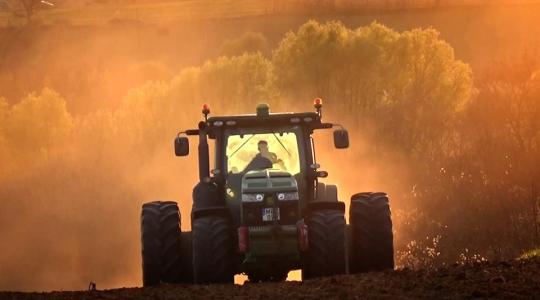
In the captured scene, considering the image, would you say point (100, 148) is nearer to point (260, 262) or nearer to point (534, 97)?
point (534, 97)

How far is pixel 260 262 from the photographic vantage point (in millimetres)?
17781

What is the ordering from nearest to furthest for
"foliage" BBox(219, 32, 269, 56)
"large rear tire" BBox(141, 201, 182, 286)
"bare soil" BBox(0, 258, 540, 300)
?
"bare soil" BBox(0, 258, 540, 300) < "large rear tire" BBox(141, 201, 182, 286) < "foliage" BBox(219, 32, 269, 56)

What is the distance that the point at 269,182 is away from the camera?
1800 cm

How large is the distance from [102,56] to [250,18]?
20773mm

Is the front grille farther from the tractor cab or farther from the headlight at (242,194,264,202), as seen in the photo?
the tractor cab

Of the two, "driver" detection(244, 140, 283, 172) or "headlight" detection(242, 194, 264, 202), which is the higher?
"driver" detection(244, 140, 283, 172)

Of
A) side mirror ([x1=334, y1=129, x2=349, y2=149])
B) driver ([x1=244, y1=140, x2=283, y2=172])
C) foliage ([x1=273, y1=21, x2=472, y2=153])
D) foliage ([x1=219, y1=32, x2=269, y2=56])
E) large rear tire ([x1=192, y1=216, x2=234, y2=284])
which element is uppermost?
foliage ([x1=219, y1=32, x2=269, y2=56])

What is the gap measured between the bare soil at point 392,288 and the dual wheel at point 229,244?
0.73 m

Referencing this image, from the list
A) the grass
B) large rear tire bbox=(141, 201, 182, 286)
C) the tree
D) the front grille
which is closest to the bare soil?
the front grille

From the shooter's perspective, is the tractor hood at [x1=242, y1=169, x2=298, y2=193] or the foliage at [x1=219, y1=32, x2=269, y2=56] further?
the foliage at [x1=219, y1=32, x2=269, y2=56]

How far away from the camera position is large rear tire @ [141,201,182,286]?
18.5 metres

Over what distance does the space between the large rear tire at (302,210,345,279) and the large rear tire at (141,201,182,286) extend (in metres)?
2.03

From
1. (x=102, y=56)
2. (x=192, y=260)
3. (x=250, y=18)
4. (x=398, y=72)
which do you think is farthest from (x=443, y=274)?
(x=102, y=56)

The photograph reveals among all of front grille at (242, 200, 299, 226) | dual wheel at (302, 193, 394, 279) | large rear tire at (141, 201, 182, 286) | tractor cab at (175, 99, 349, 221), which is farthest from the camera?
tractor cab at (175, 99, 349, 221)
